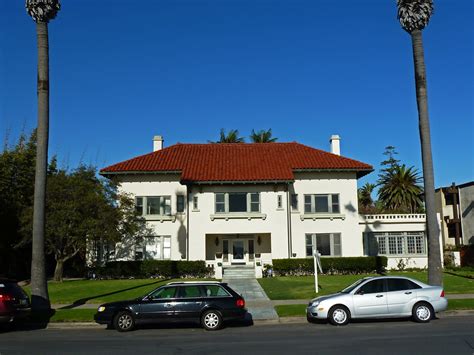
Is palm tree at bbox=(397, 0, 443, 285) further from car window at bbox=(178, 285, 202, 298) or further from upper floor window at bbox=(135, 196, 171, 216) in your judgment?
upper floor window at bbox=(135, 196, 171, 216)

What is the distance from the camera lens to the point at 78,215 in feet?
88.1

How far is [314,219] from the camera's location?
106 feet

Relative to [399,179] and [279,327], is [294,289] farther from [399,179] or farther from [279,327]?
[399,179]

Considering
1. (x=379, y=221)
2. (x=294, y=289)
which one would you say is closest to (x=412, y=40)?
(x=294, y=289)

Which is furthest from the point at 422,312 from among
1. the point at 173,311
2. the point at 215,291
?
the point at 173,311

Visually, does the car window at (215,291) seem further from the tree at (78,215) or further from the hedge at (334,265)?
the hedge at (334,265)

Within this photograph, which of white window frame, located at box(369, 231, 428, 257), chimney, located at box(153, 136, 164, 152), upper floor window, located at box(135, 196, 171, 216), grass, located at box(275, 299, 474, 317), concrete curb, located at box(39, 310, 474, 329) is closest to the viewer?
concrete curb, located at box(39, 310, 474, 329)

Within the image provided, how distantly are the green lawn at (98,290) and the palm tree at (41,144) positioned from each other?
341 centimetres

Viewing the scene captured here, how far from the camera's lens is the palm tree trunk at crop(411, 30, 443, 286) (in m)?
17.9

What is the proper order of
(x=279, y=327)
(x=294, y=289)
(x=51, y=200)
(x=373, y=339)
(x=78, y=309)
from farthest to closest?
(x=51, y=200) < (x=294, y=289) < (x=78, y=309) < (x=279, y=327) < (x=373, y=339)

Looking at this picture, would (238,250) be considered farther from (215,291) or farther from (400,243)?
(215,291)

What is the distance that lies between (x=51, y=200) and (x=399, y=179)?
38560mm

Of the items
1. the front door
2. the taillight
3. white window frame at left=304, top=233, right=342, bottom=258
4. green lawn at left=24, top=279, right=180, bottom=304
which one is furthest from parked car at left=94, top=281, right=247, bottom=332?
the front door

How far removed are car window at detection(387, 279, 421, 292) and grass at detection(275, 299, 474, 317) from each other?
2.88 metres
